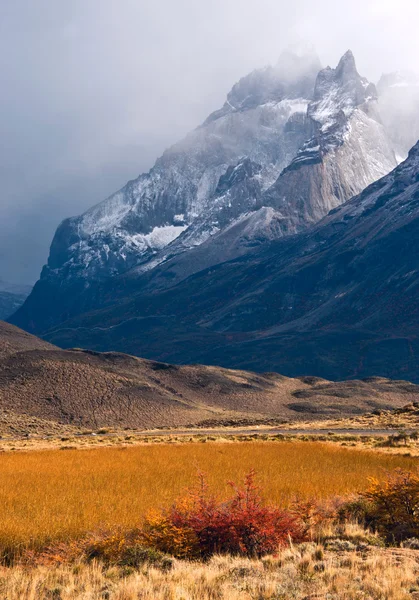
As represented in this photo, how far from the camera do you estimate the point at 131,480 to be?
22984mm

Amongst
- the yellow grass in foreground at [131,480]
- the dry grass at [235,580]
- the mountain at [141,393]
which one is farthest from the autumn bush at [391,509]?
the mountain at [141,393]

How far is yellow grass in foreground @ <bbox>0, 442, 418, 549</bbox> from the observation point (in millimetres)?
15688

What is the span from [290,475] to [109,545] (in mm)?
11340

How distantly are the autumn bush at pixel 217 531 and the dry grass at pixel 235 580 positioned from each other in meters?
0.86

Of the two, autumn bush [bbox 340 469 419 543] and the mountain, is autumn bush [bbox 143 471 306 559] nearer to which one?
autumn bush [bbox 340 469 419 543]

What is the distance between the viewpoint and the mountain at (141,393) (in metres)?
96.2

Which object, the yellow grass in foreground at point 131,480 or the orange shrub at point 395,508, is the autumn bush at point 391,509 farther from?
the yellow grass in foreground at point 131,480

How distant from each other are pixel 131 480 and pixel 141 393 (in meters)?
89.9

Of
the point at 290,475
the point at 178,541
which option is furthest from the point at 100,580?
the point at 290,475

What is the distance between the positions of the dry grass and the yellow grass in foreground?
6.83 ft

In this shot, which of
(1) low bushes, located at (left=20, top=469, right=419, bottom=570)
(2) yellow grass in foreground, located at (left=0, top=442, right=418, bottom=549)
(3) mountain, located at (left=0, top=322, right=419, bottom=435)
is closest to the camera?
(1) low bushes, located at (left=20, top=469, right=419, bottom=570)

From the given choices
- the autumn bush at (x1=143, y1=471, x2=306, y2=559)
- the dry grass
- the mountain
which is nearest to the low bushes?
the autumn bush at (x1=143, y1=471, x2=306, y2=559)

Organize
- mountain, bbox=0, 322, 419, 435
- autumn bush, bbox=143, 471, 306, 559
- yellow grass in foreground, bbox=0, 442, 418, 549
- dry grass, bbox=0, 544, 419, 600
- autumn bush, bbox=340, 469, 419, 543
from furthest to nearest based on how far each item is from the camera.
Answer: mountain, bbox=0, 322, 419, 435 → autumn bush, bbox=340, 469, 419, 543 → yellow grass in foreground, bbox=0, 442, 418, 549 → autumn bush, bbox=143, 471, 306, 559 → dry grass, bbox=0, 544, 419, 600

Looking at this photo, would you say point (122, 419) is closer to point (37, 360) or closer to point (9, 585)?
point (37, 360)
